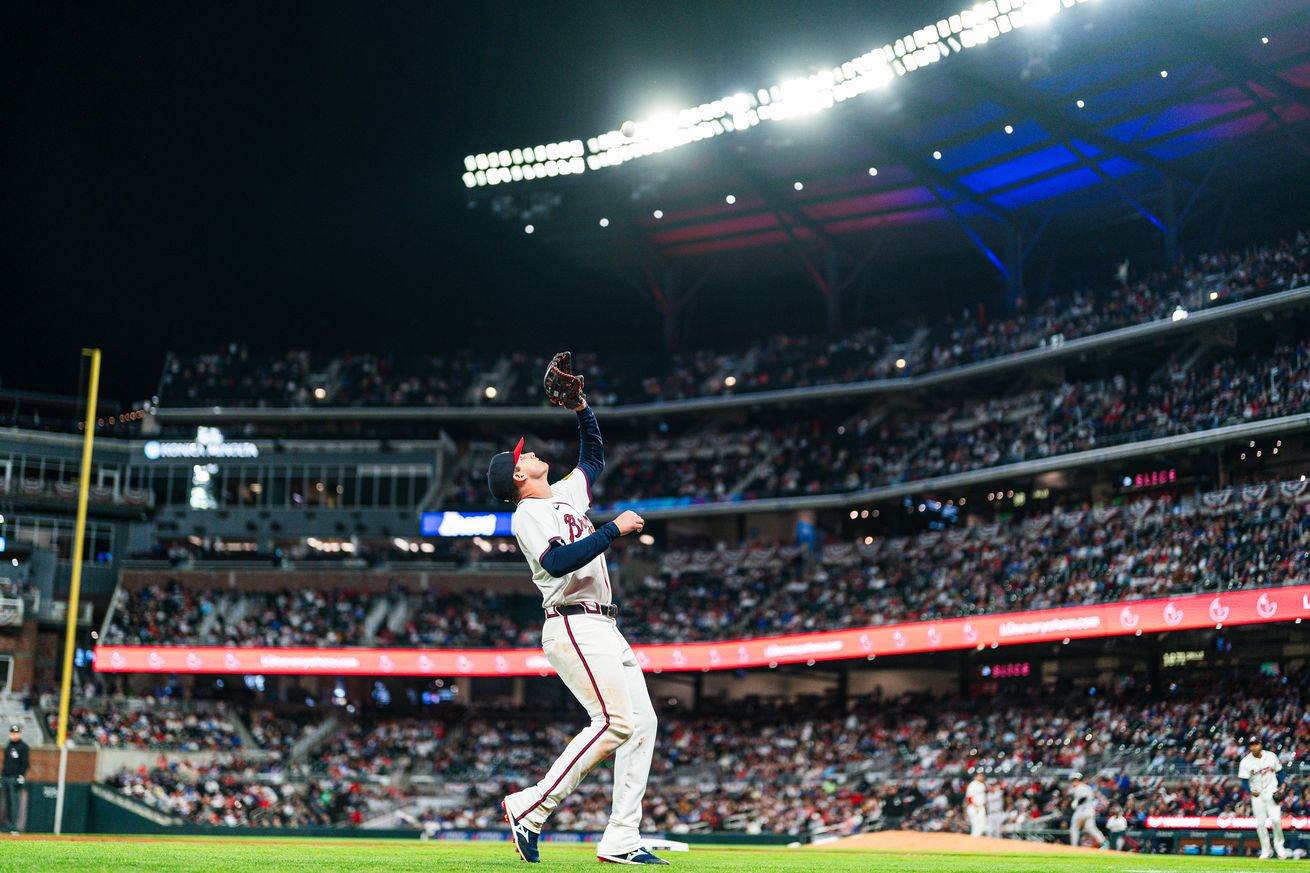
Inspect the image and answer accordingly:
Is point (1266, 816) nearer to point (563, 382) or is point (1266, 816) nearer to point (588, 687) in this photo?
point (588, 687)

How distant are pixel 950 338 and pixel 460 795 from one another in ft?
75.8

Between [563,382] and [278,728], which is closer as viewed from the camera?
[563,382]

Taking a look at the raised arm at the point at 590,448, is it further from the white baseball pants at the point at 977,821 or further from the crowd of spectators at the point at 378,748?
the crowd of spectators at the point at 378,748

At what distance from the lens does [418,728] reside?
4441 cm

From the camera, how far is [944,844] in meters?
22.0

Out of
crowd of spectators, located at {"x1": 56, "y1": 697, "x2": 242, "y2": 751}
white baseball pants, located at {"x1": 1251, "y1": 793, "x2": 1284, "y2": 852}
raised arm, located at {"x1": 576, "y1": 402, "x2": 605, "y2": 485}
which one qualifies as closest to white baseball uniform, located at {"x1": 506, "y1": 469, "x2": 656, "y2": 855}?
raised arm, located at {"x1": 576, "y1": 402, "x2": 605, "y2": 485}

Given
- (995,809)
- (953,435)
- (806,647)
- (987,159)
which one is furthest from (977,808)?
(987,159)

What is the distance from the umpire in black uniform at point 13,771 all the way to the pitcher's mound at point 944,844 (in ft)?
49.7

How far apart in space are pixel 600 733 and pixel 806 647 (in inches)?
1233

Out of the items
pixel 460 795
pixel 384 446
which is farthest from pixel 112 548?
pixel 460 795

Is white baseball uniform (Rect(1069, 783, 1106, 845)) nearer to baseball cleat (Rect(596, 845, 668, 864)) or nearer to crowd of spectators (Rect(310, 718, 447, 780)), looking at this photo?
baseball cleat (Rect(596, 845, 668, 864))

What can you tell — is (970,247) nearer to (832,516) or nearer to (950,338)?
(950,338)

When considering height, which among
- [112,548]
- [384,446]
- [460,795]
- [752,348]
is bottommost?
[460,795]

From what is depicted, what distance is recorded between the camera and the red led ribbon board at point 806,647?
29688mm
